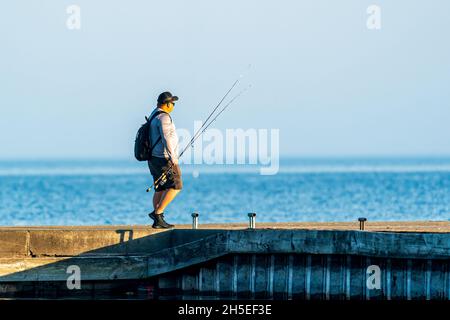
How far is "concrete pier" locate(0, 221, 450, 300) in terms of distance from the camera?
54.3 feet

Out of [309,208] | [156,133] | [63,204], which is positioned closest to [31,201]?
[63,204]

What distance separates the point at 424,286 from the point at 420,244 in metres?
0.47

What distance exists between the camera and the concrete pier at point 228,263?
16.6 metres

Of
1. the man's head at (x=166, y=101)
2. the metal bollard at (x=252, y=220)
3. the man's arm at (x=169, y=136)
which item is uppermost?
the man's head at (x=166, y=101)

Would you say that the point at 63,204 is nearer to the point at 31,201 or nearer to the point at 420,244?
the point at 31,201

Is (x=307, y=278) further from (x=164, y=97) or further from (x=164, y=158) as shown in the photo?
(x=164, y=97)

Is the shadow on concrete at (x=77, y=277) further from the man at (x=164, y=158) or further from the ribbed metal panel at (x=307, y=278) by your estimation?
the man at (x=164, y=158)

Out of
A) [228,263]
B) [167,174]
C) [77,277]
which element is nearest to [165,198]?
[167,174]

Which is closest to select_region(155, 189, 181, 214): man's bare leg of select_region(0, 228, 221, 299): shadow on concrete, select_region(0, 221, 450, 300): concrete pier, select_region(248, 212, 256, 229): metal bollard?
select_region(0, 221, 450, 300): concrete pier

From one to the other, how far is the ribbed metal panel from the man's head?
224cm

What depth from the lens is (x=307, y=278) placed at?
16.9 meters

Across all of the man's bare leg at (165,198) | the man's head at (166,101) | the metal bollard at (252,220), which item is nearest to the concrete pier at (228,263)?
the man's bare leg at (165,198)
